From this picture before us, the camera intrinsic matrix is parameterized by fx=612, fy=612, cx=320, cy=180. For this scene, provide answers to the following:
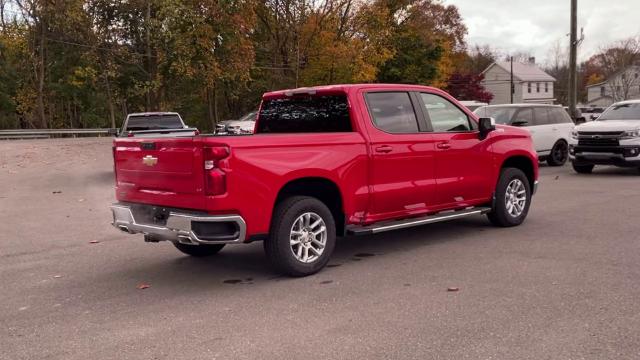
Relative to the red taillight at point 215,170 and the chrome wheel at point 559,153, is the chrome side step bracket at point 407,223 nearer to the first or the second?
the red taillight at point 215,170

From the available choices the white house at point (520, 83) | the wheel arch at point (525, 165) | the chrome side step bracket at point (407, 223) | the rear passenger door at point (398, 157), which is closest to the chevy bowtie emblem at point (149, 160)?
the chrome side step bracket at point (407, 223)

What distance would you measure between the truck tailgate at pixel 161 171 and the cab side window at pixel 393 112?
86.7 inches

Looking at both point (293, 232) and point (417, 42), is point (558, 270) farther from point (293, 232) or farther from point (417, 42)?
point (417, 42)

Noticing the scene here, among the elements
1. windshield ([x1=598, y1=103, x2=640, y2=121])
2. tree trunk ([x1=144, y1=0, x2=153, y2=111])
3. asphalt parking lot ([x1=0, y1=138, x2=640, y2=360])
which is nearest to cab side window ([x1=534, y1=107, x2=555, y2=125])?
windshield ([x1=598, y1=103, x2=640, y2=121])

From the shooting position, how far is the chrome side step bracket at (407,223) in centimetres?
645

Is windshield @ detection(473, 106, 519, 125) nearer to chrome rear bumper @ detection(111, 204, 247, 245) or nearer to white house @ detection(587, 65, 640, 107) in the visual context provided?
chrome rear bumper @ detection(111, 204, 247, 245)

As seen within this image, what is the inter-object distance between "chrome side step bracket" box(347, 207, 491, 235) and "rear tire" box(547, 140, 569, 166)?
10.2m

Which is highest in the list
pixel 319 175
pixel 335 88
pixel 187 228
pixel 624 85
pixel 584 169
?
pixel 624 85

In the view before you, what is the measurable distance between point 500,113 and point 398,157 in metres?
10.7

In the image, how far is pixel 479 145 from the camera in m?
7.77

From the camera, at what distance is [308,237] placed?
610 centimetres

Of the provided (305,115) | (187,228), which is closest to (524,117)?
(305,115)

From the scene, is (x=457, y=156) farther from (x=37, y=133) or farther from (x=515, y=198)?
(x=37, y=133)

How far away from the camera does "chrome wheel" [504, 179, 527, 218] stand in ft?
27.4
